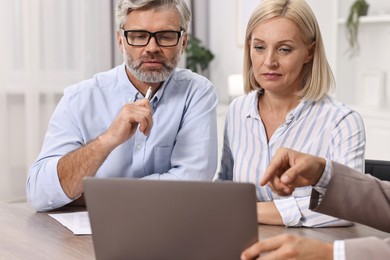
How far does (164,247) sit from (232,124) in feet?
3.27

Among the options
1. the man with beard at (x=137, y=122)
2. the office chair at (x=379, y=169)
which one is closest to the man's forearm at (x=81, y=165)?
the man with beard at (x=137, y=122)

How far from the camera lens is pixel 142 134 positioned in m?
2.26

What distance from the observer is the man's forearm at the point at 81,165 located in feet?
6.84

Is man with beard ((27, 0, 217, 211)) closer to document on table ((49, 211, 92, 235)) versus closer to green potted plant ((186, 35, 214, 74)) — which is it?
document on table ((49, 211, 92, 235))

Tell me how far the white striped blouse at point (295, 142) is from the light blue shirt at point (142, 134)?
10 centimetres

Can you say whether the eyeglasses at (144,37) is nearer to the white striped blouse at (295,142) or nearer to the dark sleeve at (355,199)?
the white striped blouse at (295,142)

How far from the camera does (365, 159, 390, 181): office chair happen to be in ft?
6.97

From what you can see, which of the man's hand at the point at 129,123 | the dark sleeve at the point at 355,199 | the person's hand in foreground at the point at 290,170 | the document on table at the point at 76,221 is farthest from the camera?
the man's hand at the point at 129,123

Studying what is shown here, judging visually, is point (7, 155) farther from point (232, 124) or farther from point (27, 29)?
point (232, 124)

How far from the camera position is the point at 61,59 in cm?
469

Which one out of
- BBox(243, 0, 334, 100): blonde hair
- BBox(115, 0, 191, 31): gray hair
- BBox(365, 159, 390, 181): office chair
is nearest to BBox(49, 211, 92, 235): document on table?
BBox(115, 0, 191, 31): gray hair

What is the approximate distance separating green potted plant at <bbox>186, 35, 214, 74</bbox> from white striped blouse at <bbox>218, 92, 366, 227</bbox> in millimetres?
2892

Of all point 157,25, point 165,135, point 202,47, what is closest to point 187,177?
point 165,135

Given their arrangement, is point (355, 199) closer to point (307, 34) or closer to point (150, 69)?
point (307, 34)
